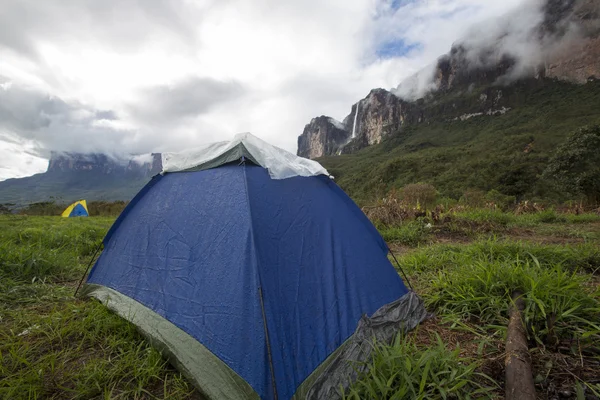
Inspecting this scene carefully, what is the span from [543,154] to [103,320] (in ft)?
108

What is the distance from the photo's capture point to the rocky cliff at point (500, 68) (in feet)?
169

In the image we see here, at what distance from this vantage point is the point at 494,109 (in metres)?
56.7

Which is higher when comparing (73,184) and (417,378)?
(73,184)

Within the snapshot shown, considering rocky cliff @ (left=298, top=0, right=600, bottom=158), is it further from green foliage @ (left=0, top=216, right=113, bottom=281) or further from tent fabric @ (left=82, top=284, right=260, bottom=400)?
green foliage @ (left=0, top=216, right=113, bottom=281)

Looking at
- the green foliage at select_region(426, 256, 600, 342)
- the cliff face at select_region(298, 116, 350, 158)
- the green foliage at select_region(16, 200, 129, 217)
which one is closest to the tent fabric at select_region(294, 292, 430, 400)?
the green foliage at select_region(426, 256, 600, 342)

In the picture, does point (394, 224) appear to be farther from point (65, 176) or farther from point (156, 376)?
point (65, 176)

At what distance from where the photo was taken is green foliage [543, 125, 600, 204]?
31.2ft

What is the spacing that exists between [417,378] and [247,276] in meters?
1.18

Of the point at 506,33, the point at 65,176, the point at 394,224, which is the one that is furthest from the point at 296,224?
the point at 65,176

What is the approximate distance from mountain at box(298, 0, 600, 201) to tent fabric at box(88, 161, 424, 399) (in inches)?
497

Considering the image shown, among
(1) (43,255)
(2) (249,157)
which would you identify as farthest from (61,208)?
(2) (249,157)

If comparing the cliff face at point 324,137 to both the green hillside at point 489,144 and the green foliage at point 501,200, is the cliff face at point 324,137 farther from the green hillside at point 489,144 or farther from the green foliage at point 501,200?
the green foliage at point 501,200

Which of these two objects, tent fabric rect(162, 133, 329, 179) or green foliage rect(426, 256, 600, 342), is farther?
tent fabric rect(162, 133, 329, 179)

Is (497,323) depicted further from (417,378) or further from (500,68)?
(500,68)
